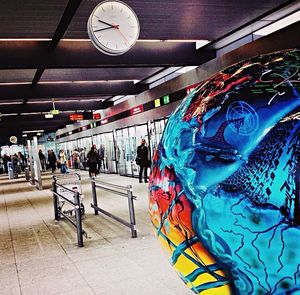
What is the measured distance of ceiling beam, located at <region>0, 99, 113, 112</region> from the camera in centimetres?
2028

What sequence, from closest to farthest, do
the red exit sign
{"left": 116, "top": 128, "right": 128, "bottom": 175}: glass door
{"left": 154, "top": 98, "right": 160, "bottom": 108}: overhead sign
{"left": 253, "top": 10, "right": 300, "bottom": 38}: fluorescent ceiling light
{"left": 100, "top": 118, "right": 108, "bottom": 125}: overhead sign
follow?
{"left": 253, "top": 10, "right": 300, "bottom": 38}: fluorescent ceiling light < {"left": 154, "top": 98, "right": 160, "bottom": 108}: overhead sign < {"left": 116, "top": 128, "right": 128, "bottom": 175}: glass door < the red exit sign < {"left": 100, "top": 118, "right": 108, "bottom": 125}: overhead sign

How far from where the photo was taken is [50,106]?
70.7ft

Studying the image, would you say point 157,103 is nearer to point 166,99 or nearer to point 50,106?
point 166,99

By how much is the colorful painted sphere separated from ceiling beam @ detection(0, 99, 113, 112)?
20.7 meters

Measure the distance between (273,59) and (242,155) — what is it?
0.28 meters

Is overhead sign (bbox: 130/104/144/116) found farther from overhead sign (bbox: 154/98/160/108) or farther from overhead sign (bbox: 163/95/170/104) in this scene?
overhead sign (bbox: 163/95/170/104)

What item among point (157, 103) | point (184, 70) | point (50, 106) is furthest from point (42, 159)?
point (184, 70)

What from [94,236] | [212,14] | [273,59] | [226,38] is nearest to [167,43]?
[226,38]

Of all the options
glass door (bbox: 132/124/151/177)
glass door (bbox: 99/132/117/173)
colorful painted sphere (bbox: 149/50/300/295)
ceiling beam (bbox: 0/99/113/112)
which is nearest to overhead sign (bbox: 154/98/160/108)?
glass door (bbox: 132/124/151/177)

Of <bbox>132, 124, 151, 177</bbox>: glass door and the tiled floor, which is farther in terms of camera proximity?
<bbox>132, 124, 151, 177</bbox>: glass door

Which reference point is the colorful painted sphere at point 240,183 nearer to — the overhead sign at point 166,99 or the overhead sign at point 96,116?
the overhead sign at point 166,99

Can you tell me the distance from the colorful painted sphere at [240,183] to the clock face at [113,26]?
19.7 ft

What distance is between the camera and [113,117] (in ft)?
66.0

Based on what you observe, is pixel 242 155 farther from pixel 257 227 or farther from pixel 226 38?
pixel 226 38
